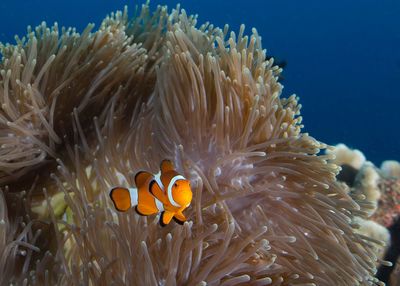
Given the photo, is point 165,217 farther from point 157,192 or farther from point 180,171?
point 180,171

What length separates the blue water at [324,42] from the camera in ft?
152

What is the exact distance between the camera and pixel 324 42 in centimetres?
5984

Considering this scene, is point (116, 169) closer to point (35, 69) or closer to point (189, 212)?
point (189, 212)

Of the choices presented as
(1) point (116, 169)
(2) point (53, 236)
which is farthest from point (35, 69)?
(2) point (53, 236)

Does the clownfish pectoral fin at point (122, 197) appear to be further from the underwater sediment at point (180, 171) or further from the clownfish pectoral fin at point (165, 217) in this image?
the underwater sediment at point (180, 171)

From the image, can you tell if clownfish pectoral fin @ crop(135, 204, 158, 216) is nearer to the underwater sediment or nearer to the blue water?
the underwater sediment

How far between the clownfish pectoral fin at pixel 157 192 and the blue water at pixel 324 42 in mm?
39949

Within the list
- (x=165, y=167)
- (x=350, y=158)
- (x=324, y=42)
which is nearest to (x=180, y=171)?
(x=165, y=167)

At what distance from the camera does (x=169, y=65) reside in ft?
5.95

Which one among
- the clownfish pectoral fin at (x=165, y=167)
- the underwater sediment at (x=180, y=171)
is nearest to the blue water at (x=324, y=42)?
the underwater sediment at (x=180, y=171)

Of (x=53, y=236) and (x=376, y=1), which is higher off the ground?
(x=376, y=1)

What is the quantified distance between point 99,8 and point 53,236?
217ft

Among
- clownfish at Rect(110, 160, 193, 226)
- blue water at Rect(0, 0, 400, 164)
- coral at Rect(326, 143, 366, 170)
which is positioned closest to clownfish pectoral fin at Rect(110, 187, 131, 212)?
clownfish at Rect(110, 160, 193, 226)

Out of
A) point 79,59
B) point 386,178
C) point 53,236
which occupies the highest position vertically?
point 386,178
